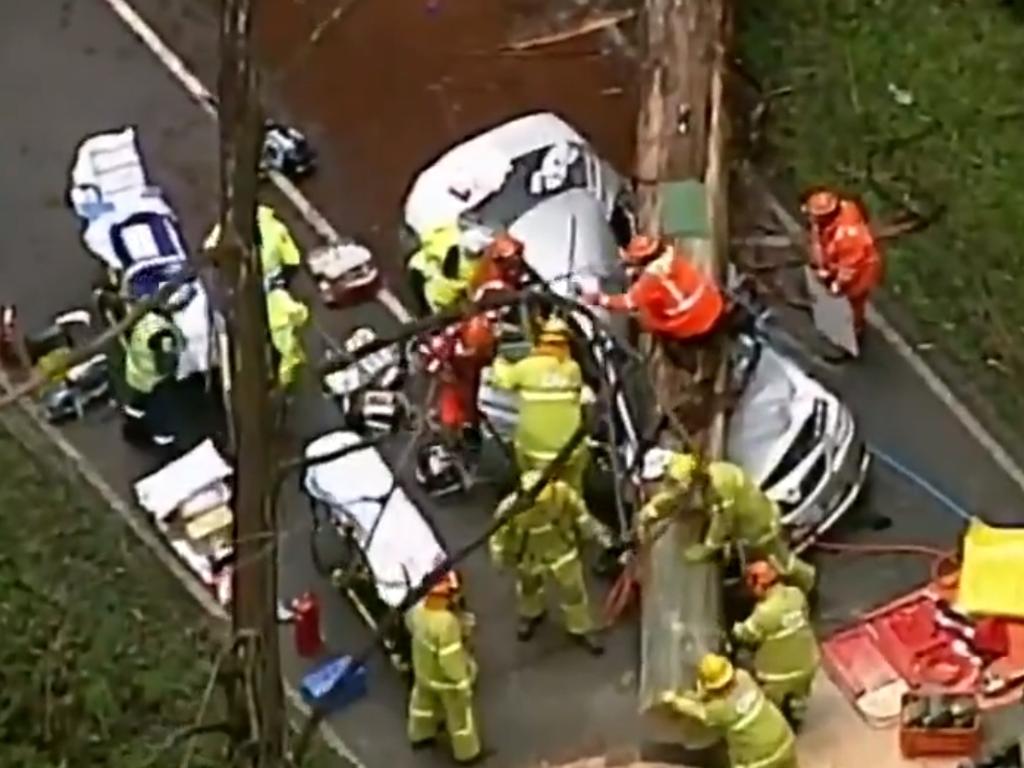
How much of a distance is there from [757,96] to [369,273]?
2.14 m

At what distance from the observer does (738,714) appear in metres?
11.5

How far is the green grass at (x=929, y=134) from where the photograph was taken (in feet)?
45.1

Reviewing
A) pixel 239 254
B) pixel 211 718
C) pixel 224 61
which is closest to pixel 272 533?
pixel 239 254

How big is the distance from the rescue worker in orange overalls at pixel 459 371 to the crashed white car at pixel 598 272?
0.09 m

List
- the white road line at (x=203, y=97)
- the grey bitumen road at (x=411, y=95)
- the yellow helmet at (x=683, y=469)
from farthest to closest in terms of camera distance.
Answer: the white road line at (x=203, y=97) → the grey bitumen road at (x=411, y=95) → the yellow helmet at (x=683, y=469)

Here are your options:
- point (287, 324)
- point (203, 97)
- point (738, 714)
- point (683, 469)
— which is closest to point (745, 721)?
point (738, 714)

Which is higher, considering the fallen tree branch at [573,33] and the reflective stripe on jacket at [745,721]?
the fallen tree branch at [573,33]

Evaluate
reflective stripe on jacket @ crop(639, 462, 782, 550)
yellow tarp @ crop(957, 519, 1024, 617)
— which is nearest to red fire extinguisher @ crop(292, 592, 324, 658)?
reflective stripe on jacket @ crop(639, 462, 782, 550)

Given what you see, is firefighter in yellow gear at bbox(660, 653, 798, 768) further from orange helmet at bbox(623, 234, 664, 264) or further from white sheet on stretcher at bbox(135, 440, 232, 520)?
white sheet on stretcher at bbox(135, 440, 232, 520)

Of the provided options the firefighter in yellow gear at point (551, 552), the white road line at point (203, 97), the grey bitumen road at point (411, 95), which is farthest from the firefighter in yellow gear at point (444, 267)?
the firefighter in yellow gear at point (551, 552)

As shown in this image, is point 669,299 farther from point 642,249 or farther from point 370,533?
point 370,533

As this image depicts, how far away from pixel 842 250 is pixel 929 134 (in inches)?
58.3

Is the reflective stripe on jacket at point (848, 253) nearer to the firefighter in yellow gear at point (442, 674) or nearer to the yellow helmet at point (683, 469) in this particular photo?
the yellow helmet at point (683, 469)

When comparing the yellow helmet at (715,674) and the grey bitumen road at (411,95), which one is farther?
the grey bitumen road at (411,95)
